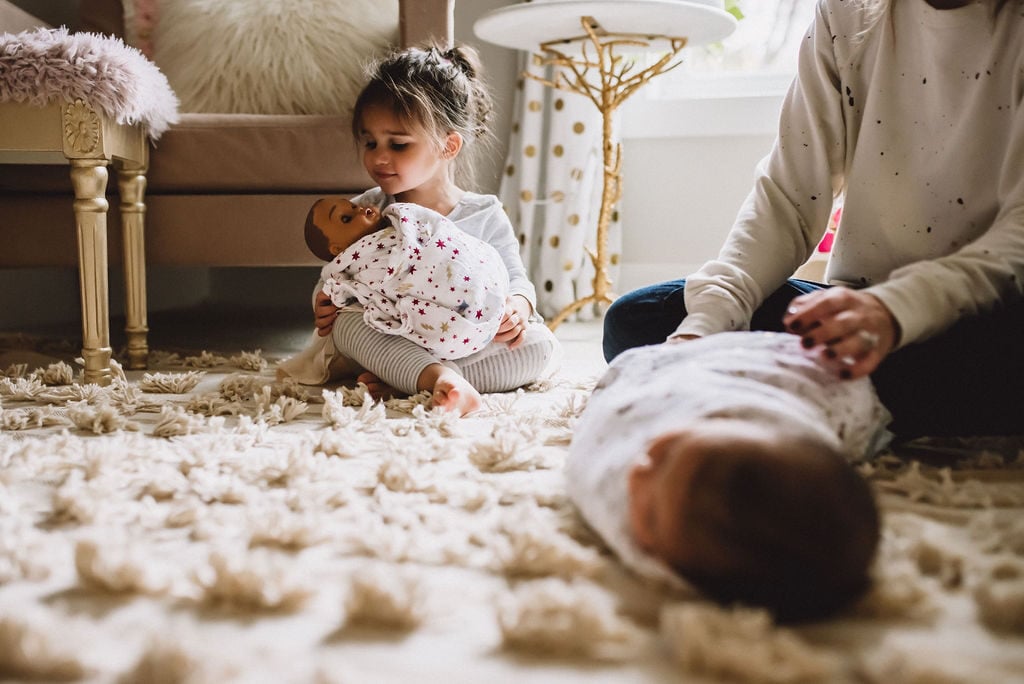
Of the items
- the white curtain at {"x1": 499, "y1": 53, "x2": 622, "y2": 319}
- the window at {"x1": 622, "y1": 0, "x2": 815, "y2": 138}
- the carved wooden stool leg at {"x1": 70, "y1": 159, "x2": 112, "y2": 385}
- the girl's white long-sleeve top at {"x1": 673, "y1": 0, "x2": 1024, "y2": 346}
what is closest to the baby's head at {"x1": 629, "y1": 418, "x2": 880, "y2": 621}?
the girl's white long-sleeve top at {"x1": 673, "y1": 0, "x2": 1024, "y2": 346}

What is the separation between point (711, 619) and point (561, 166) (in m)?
1.99

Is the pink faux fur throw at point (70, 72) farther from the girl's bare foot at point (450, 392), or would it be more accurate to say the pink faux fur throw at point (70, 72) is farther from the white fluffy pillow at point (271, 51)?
the girl's bare foot at point (450, 392)

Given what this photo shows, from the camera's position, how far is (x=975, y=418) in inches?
30.9

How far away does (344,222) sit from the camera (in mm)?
1122

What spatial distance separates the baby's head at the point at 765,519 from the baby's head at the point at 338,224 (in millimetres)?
760

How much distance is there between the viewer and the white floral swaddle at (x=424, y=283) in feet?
3.49

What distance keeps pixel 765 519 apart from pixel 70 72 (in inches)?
44.2

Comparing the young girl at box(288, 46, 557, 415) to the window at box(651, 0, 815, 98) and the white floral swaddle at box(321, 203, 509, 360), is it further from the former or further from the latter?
the window at box(651, 0, 815, 98)

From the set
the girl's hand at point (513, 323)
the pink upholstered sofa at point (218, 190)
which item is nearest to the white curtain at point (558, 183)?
the pink upholstered sofa at point (218, 190)

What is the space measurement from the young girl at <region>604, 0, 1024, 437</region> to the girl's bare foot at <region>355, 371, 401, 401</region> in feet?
1.10

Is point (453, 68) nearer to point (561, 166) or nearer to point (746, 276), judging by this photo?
point (746, 276)

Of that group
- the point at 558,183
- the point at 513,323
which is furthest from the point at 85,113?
the point at 558,183

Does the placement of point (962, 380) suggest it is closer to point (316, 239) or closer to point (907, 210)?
point (907, 210)

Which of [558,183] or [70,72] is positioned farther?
[558,183]
